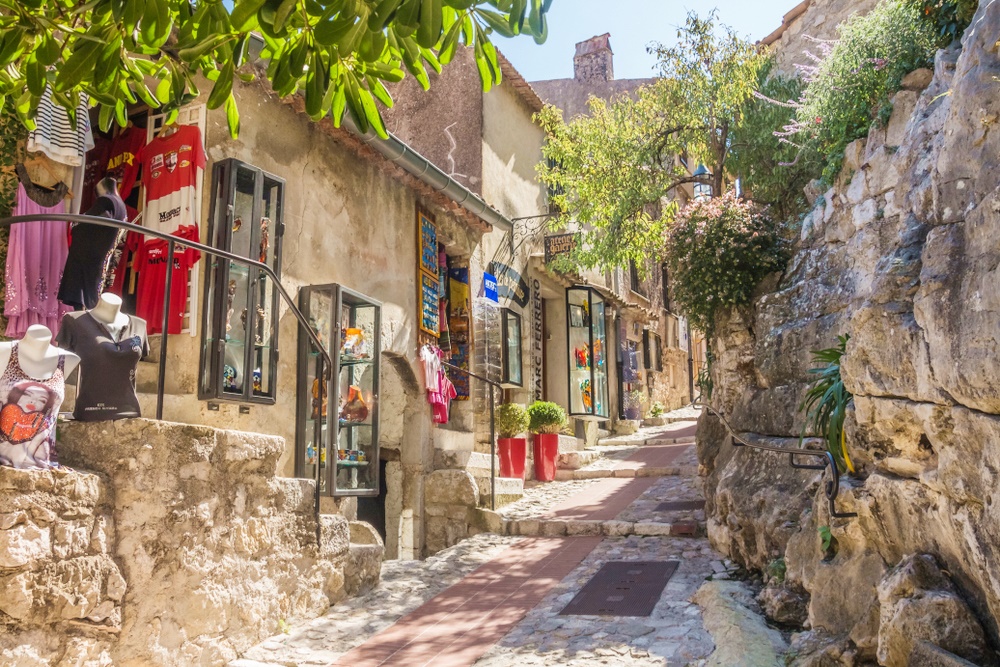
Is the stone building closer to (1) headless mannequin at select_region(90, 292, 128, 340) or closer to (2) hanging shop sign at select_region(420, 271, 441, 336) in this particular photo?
(2) hanging shop sign at select_region(420, 271, 441, 336)

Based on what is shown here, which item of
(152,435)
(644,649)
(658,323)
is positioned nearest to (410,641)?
(644,649)

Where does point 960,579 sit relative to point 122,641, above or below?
above

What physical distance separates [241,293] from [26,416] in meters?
3.08

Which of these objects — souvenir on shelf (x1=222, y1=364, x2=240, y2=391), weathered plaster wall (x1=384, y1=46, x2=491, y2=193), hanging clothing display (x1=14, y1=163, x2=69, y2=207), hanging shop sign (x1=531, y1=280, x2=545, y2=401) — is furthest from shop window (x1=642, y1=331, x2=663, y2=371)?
hanging clothing display (x1=14, y1=163, x2=69, y2=207)

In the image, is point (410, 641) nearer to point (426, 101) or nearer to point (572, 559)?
point (572, 559)

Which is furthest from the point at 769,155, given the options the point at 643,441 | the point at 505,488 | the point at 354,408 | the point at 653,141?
the point at 354,408

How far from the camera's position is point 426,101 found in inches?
538

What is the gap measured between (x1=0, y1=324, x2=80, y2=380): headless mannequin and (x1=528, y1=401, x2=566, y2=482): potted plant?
8.89 metres

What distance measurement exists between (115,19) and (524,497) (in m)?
9.49

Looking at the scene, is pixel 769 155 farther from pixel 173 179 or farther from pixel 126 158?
pixel 126 158

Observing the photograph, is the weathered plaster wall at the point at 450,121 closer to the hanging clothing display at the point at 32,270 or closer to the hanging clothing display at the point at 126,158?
the hanging clothing display at the point at 126,158

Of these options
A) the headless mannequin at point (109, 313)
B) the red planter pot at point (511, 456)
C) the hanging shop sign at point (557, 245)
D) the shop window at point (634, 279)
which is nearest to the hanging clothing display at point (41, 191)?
the headless mannequin at point (109, 313)

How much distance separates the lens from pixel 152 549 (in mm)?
4602

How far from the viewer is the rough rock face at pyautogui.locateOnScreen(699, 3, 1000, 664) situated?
3340 mm
